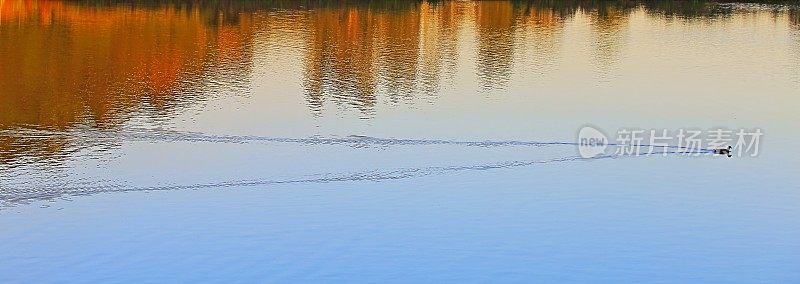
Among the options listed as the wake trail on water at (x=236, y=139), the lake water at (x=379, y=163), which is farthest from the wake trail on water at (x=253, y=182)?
the wake trail on water at (x=236, y=139)

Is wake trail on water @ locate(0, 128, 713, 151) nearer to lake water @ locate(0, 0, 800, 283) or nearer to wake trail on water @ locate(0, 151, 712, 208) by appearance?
lake water @ locate(0, 0, 800, 283)

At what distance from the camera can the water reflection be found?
1466cm

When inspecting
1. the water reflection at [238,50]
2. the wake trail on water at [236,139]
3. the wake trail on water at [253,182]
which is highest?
the water reflection at [238,50]

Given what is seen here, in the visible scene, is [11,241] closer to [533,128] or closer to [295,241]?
[295,241]

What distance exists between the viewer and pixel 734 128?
1441 cm

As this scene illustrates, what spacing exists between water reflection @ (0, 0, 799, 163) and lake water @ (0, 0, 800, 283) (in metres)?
0.09

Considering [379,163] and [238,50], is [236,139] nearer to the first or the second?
[379,163]

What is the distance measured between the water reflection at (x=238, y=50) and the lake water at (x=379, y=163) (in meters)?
0.09

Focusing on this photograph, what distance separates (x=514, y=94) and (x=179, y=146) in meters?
5.51

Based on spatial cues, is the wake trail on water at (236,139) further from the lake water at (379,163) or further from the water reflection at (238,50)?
the water reflection at (238,50)

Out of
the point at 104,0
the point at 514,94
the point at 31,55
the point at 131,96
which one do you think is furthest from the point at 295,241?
the point at 104,0

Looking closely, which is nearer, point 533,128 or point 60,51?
point 533,128

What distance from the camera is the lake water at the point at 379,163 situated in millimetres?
8812

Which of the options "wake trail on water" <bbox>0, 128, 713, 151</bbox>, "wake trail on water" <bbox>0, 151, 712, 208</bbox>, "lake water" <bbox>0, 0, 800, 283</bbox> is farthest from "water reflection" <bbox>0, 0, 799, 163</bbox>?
"wake trail on water" <bbox>0, 151, 712, 208</bbox>
